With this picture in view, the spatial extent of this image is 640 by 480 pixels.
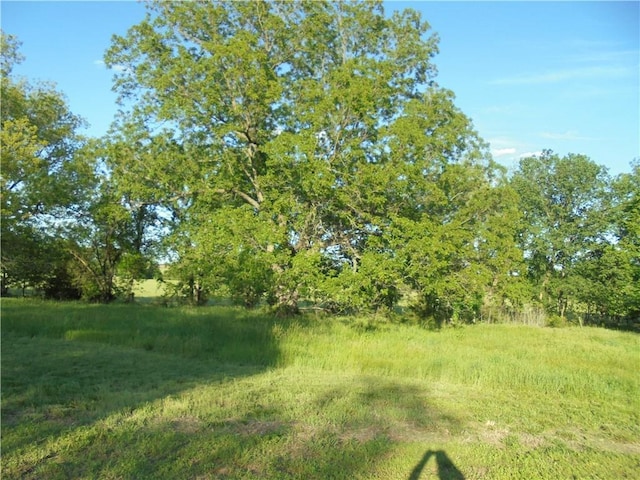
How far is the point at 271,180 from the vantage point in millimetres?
16953

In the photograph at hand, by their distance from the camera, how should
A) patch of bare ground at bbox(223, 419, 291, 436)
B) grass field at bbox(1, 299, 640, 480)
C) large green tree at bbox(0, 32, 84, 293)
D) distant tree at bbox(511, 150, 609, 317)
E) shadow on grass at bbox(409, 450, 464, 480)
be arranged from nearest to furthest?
shadow on grass at bbox(409, 450, 464, 480), grass field at bbox(1, 299, 640, 480), patch of bare ground at bbox(223, 419, 291, 436), large green tree at bbox(0, 32, 84, 293), distant tree at bbox(511, 150, 609, 317)

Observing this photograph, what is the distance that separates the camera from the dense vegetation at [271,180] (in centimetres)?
1627

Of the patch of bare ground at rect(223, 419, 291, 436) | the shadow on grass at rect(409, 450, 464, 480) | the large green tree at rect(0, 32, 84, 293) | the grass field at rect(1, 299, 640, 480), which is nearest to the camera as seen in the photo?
the shadow on grass at rect(409, 450, 464, 480)

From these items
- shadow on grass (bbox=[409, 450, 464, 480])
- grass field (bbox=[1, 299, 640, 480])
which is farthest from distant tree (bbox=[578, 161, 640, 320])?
shadow on grass (bbox=[409, 450, 464, 480])

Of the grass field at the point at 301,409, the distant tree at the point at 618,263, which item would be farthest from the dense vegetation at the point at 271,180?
the distant tree at the point at 618,263

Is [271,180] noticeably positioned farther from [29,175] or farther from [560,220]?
[560,220]

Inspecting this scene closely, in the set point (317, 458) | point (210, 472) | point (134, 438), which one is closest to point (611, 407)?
point (317, 458)

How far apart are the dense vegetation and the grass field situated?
5.64m

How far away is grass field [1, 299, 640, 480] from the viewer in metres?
4.51

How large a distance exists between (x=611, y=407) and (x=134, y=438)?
21.0ft

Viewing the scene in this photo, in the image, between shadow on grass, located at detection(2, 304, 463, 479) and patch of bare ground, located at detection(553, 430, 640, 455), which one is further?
patch of bare ground, located at detection(553, 430, 640, 455)

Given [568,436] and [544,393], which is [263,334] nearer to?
[544,393]

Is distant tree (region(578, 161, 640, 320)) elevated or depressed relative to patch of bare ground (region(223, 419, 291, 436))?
elevated

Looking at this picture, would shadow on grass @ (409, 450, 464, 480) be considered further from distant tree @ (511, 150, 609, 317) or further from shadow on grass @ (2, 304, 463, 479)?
distant tree @ (511, 150, 609, 317)
